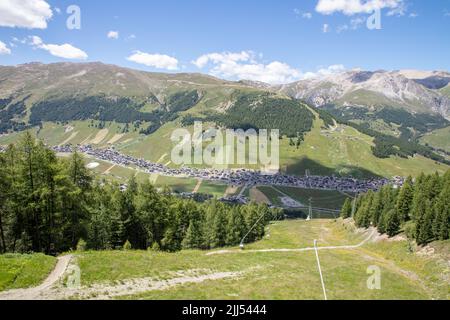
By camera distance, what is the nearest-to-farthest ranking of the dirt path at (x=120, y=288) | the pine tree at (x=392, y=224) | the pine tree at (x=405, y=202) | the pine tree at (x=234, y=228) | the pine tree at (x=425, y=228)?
the dirt path at (x=120, y=288), the pine tree at (x=425, y=228), the pine tree at (x=392, y=224), the pine tree at (x=405, y=202), the pine tree at (x=234, y=228)

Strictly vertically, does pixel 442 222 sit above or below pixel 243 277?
above

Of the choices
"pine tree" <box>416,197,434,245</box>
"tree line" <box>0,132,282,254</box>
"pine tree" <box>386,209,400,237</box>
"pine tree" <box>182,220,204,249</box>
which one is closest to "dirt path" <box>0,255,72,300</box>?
"tree line" <box>0,132,282,254</box>

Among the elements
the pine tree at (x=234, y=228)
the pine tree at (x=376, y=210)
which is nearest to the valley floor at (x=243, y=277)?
the pine tree at (x=234, y=228)

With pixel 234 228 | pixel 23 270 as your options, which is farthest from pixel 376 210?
pixel 23 270

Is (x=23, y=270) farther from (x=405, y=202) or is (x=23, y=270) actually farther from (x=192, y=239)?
(x=405, y=202)

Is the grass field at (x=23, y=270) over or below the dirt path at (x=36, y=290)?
over

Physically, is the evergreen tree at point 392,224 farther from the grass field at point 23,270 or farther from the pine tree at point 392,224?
the grass field at point 23,270
